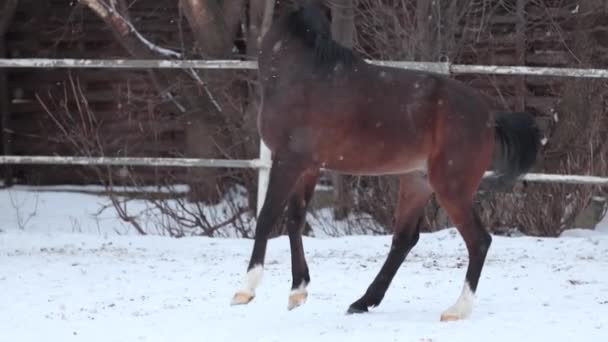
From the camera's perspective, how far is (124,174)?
373 inches

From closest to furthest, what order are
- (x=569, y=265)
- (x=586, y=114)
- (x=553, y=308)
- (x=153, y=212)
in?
(x=553, y=308) < (x=569, y=265) < (x=586, y=114) < (x=153, y=212)

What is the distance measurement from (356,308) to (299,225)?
0.49 m

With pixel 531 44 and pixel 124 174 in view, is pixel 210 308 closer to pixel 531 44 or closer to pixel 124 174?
pixel 124 174

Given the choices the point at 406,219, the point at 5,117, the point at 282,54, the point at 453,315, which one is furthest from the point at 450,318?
the point at 5,117

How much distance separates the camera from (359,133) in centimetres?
514

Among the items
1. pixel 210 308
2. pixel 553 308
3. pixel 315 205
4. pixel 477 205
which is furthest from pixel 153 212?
pixel 553 308

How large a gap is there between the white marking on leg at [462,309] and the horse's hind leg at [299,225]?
2.18ft

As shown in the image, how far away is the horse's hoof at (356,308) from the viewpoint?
17.3 feet

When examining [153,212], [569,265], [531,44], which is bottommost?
[153,212]

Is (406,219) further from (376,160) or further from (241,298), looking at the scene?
(241,298)

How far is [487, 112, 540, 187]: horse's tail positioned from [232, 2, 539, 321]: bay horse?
0.42 ft

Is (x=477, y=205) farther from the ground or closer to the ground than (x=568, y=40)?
closer to the ground

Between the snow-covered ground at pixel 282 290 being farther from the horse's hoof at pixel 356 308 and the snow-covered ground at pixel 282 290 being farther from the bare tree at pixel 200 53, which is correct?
the bare tree at pixel 200 53

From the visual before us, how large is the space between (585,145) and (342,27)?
2299 millimetres
